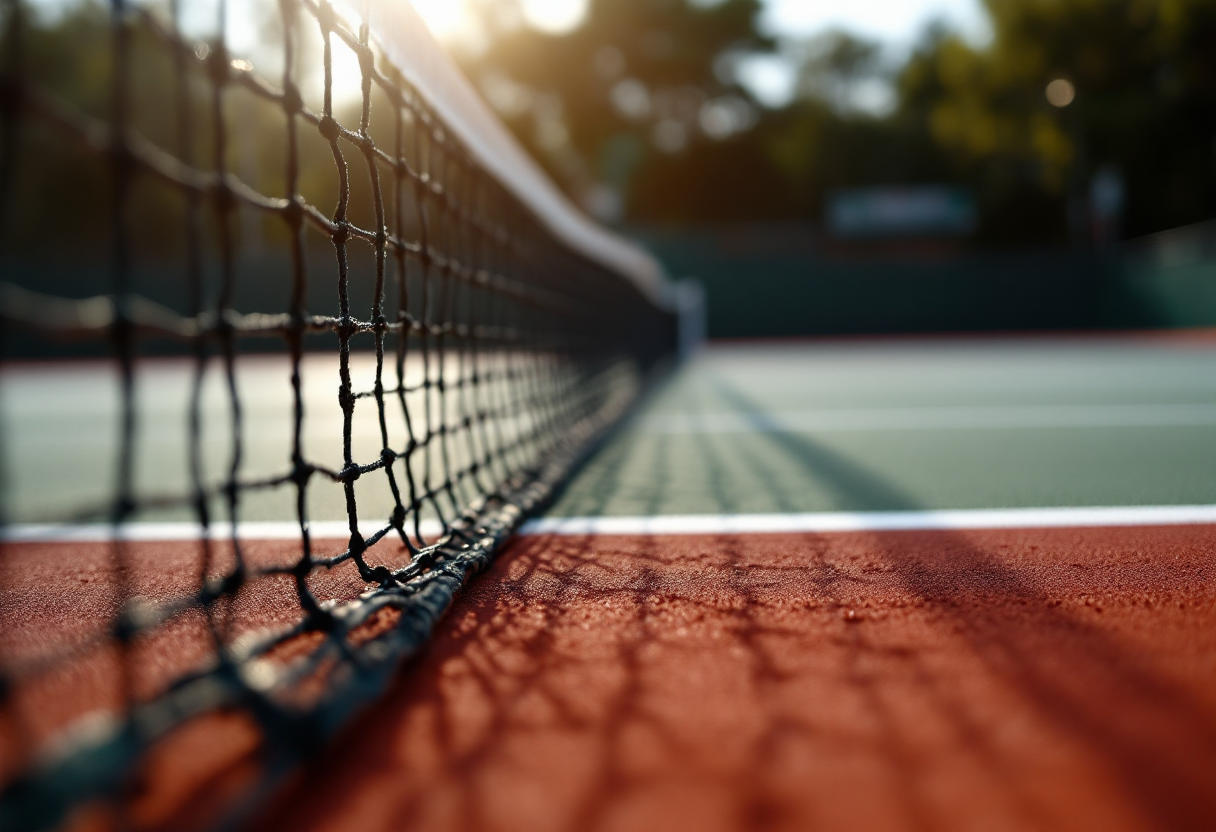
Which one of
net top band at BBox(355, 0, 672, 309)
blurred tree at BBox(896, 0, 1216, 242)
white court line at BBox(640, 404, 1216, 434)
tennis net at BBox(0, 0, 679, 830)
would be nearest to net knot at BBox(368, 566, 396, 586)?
tennis net at BBox(0, 0, 679, 830)

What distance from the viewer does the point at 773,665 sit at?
1.25 m

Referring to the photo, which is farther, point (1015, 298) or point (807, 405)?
point (1015, 298)

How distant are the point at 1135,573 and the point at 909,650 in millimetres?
633

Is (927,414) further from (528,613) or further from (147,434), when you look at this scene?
(147,434)

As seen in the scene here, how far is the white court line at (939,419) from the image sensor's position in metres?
4.37

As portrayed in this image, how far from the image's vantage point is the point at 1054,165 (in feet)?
87.4

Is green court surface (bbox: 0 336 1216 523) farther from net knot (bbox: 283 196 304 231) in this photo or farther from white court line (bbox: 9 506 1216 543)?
net knot (bbox: 283 196 304 231)

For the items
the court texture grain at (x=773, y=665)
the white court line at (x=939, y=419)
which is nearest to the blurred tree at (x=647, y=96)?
the white court line at (x=939, y=419)

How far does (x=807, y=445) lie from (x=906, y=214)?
29.3 m

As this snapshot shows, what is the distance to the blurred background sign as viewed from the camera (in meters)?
30.5

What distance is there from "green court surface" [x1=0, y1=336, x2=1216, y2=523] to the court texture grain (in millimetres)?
36

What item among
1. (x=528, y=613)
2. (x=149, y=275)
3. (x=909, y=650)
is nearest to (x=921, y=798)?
(x=909, y=650)

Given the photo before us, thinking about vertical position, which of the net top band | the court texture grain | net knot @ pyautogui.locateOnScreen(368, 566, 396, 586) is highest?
the net top band

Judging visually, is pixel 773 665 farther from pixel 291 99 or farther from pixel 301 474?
pixel 291 99
